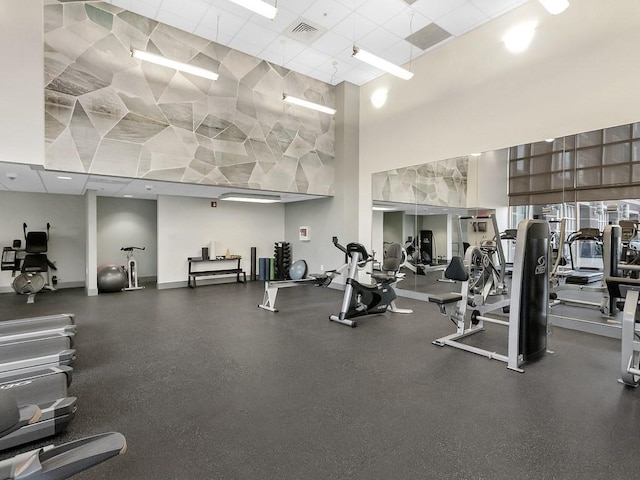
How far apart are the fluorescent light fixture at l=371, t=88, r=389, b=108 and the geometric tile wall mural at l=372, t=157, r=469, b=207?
1.60 metres

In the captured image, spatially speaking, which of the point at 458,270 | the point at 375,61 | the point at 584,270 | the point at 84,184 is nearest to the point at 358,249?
the point at 458,270

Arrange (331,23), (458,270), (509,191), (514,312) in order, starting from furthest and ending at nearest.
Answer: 1. (331,23)
2. (509,191)
3. (458,270)
4. (514,312)

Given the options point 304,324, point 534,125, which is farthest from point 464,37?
point 304,324

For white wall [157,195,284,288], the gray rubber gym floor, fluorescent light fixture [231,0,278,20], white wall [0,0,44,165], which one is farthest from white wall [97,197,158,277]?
fluorescent light fixture [231,0,278,20]

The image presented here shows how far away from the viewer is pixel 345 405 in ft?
8.52

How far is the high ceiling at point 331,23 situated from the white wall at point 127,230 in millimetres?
4816

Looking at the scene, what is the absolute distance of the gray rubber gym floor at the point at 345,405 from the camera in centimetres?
195

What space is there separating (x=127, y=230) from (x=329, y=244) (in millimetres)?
5510

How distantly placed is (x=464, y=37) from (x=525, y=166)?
107 inches

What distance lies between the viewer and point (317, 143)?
8.03m

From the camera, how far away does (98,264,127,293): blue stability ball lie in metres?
7.24

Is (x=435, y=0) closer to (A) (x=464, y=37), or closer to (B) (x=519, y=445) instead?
(A) (x=464, y=37)

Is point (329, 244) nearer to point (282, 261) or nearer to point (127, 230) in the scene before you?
point (282, 261)

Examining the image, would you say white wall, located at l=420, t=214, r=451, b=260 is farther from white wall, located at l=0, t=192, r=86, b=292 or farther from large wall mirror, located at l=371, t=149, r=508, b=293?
white wall, located at l=0, t=192, r=86, b=292
